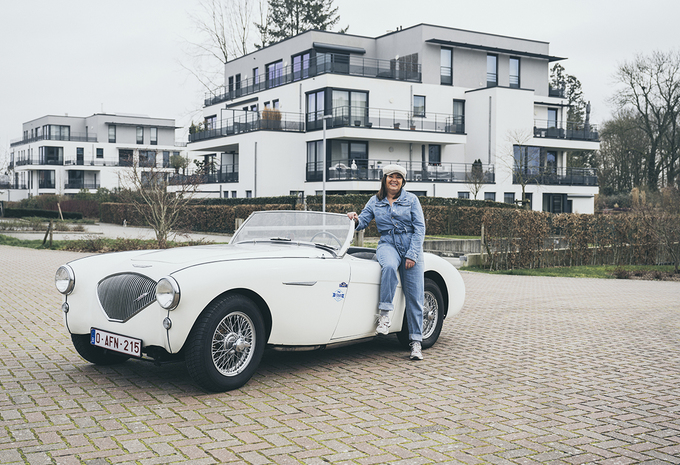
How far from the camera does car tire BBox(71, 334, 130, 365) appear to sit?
18.8ft

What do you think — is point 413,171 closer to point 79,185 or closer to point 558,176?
point 558,176

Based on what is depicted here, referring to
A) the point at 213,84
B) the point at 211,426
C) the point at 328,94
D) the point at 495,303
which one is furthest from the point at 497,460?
the point at 213,84

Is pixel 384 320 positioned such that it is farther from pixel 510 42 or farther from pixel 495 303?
pixel 510 42

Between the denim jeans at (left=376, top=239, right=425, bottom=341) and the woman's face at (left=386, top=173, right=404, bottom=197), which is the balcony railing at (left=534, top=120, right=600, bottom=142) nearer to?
the woman's face at (left=386, top=173, right=404, bottom=197)

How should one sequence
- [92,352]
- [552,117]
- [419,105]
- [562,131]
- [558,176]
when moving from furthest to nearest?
1. [552,117]
2. [562,131]
3. [558,176]
4. [419,105]
5. [92,352]

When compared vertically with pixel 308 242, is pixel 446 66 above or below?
above

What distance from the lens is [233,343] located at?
202 inches

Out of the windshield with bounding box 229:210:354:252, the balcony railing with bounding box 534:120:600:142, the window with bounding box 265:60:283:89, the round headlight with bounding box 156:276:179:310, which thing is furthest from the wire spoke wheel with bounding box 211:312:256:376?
the balcony railing with bounding box 534:120:600:142

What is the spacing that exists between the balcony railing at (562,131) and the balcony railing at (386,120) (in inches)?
258

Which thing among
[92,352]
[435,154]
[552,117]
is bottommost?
[92,352]

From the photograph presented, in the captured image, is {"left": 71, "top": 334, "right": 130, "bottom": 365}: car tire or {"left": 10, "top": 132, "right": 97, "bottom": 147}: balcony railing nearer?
{"left": 71, "top": 334, "right": 130, "bottom": 365}: car tire

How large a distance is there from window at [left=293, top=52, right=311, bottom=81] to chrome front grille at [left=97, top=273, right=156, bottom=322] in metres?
40.6

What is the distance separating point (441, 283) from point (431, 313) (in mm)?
383

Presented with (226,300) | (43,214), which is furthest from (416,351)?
(43,214)
